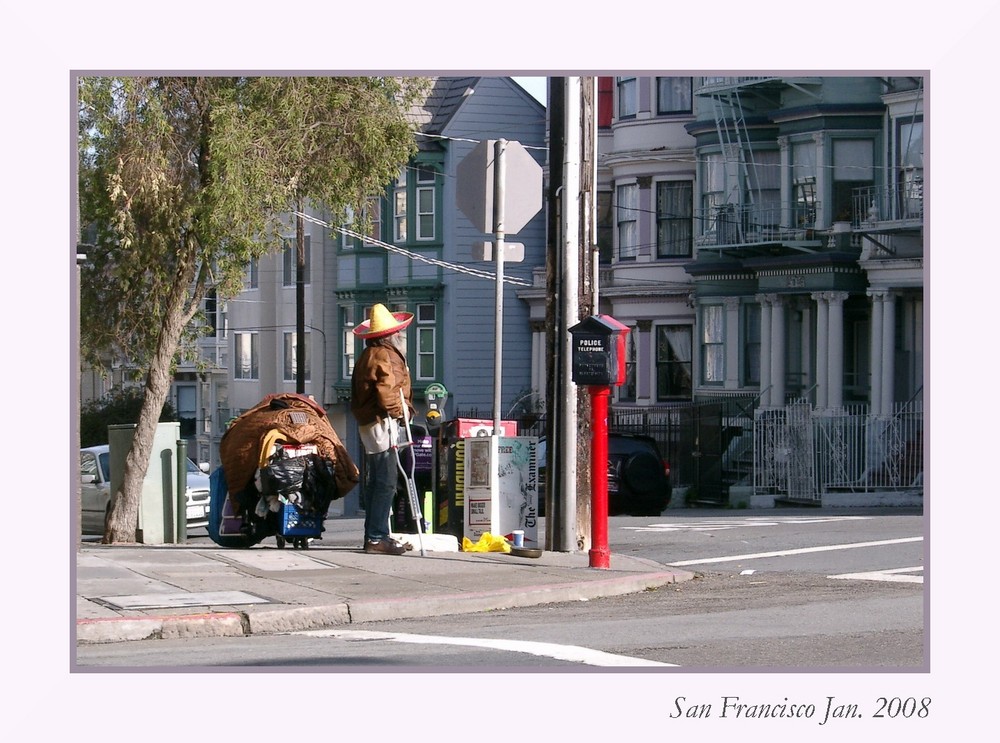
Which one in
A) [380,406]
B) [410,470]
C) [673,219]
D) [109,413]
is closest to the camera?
[380,406]

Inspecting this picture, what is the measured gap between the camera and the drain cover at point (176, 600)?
884 centimetres

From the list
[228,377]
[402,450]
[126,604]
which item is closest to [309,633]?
[126,604]

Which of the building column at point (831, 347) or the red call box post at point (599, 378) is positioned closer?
the red call box post at point (599, 378)

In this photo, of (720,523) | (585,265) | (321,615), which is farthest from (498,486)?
(720,523)

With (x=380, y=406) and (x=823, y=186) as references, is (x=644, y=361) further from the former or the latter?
(x=380, y=406)

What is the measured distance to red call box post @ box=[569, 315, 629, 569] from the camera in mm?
10906

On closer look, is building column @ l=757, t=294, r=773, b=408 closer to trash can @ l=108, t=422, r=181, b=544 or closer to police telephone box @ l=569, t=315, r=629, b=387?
trash can @ l=108, t=422, r=181, b=544

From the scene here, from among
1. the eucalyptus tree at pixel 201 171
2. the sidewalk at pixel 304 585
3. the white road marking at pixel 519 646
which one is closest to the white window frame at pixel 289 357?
the eucalyptus tree at pixel 201 171

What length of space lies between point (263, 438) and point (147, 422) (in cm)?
463

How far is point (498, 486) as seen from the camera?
12312mm

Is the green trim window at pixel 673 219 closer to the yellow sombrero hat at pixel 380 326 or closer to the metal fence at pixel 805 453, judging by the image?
the metal fence at pixel 805 453

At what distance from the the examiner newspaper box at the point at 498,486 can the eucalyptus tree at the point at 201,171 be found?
4.78 meters

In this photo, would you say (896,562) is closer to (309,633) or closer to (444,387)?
(309,633)

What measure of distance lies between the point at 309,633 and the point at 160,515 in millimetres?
8533
